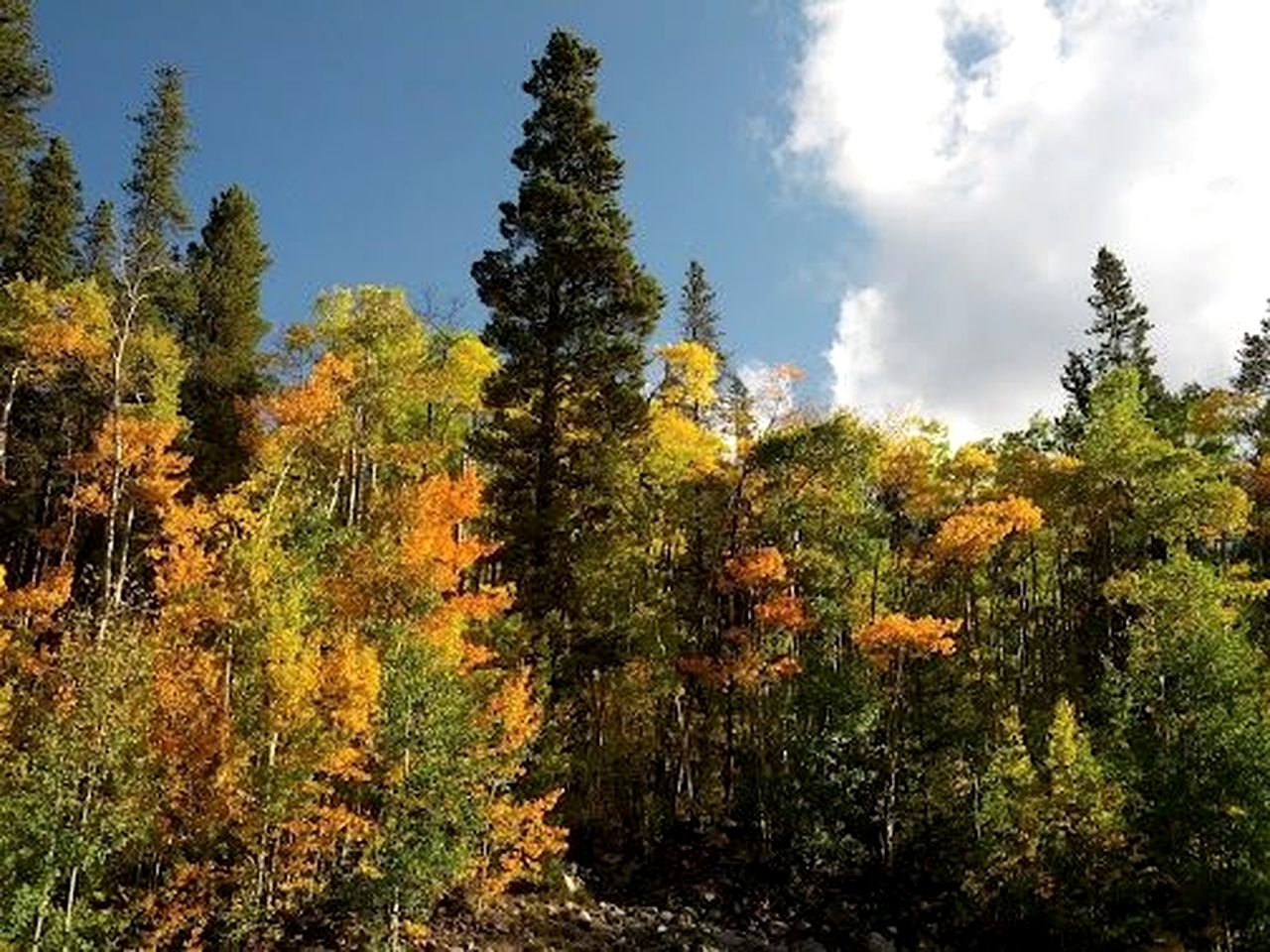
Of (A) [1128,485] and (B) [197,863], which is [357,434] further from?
(A) [1128,485]

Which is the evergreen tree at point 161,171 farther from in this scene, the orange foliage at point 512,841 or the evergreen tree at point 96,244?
the orange foliage at point 512,841

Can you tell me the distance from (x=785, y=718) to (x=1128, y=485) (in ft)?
40.5

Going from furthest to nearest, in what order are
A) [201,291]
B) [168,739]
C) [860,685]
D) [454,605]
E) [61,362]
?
[201,291] → [61,362] → [860,685] → [454,605] → [168,739]

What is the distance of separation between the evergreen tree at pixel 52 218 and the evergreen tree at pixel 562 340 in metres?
22.2

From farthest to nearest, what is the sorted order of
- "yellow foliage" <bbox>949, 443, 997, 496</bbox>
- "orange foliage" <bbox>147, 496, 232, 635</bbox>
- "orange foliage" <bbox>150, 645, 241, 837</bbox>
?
"yellow foliage" <bbox>949, 443, 997, 496</bbox> → "orange foliage" <bbox>147, 496, 232, 635</bbox> → "orange foliage" <bbox>150, 645, 241, 837</bbox>

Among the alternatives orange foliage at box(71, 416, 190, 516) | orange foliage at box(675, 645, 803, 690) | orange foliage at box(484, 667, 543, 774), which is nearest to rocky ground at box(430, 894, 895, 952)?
orange foliage at box(484, 667, 543, 774)

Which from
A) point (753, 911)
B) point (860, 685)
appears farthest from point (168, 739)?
point (860, 685)

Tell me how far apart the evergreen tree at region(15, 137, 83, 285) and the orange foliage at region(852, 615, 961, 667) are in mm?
33749

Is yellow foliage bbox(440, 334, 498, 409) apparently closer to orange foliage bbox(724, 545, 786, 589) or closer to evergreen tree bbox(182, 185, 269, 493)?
evergreen tree bbox(182, 185, 269, 493)

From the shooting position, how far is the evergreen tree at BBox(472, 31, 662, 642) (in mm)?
31797

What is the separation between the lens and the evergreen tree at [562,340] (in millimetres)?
31797

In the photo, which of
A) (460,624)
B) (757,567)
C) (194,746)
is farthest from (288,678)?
→ (757,567)

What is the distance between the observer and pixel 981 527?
34.4 meters

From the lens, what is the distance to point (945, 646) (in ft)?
104
